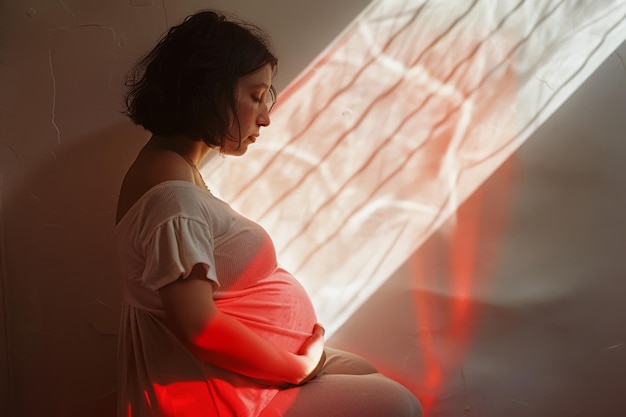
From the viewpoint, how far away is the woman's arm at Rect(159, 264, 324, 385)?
988mm

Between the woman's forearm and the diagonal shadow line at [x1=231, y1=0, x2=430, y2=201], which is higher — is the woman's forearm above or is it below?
below

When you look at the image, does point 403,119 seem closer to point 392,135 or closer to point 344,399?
point 392,135

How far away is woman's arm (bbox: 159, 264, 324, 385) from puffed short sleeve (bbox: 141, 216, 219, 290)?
18 millimetres

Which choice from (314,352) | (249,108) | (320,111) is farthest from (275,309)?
(320,111)

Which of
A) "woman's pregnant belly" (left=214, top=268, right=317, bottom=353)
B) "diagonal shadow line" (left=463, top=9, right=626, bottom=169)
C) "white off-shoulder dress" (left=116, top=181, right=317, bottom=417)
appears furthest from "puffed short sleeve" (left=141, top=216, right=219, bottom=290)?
"diagonal shadow line" (left=463, top=9, right=626, bottom=169)

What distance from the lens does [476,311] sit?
1.48m

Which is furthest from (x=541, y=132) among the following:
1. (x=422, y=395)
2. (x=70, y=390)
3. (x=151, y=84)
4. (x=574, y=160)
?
(x=70, y=390)

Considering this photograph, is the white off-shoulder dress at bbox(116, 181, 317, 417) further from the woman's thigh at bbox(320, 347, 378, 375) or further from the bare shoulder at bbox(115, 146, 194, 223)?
the woman's thigh at bbox(320, 347, 378, 375)

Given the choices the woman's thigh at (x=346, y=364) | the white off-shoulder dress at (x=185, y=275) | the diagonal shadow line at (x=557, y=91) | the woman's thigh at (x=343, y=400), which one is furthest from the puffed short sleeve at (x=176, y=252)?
the diagonal shadow line at (x=557, y=91)

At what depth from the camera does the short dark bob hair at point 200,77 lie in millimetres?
1105

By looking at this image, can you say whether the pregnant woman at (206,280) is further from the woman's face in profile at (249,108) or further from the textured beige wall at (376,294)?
the textured beige wall at (376,294)

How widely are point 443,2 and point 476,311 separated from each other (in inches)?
26.6

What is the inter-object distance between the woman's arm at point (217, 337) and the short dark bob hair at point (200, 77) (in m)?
0.27

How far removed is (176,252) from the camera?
38.4 inches
